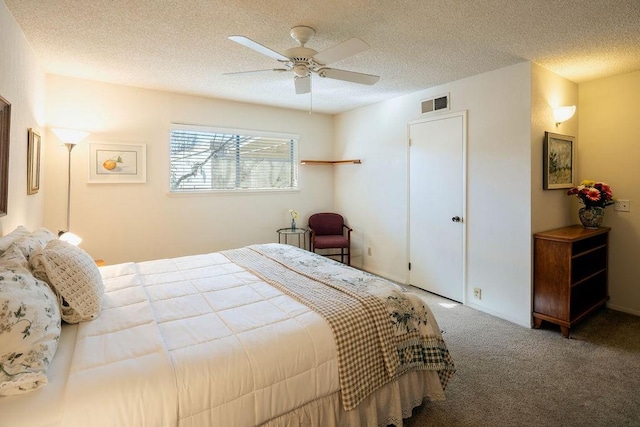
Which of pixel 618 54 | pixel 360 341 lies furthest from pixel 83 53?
pixel 618 54

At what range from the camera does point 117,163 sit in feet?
12.0

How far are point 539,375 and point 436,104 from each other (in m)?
2.80

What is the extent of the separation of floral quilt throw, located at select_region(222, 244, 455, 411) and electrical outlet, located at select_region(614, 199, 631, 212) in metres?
2.88

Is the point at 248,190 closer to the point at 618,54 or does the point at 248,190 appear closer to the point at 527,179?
the point at 527,179

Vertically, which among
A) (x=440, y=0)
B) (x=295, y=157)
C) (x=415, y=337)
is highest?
(x=440, y=0)

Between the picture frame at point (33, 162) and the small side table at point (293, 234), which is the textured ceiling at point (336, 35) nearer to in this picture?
the picture frame at point (33, 162)

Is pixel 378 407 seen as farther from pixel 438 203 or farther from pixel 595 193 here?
pixel 595 193

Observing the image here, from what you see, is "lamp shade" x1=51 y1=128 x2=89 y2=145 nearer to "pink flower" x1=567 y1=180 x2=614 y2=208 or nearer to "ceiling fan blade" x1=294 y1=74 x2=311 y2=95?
"ceiling fan blade" x1=294 y1=74 x2=311 y2=95

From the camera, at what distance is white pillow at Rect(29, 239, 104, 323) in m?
1.53

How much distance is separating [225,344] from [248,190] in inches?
132

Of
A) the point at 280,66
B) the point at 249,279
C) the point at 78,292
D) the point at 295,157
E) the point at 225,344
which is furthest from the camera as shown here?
the point at 295,157

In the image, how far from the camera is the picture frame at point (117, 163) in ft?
11.7

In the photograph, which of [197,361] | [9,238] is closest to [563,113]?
[197,361]

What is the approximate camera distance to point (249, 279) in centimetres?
223
